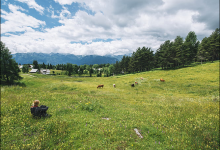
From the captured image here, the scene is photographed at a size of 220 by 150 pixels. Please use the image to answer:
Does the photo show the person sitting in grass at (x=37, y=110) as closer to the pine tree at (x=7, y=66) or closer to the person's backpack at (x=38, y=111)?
the person's backpack at (x=38, y=111)

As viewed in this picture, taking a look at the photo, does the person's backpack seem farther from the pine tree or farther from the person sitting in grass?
the pine tree

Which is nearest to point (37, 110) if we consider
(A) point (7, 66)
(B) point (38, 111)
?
(B) point (38, 111)

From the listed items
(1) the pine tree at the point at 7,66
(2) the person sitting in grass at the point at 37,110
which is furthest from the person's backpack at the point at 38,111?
(1) the pine tree at the point at 7,66

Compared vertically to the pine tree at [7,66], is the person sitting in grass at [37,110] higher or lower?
lower

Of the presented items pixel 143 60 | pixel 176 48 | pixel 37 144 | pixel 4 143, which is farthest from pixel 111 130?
pixel 143 60

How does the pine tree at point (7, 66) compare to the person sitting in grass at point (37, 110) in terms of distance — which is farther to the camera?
the pine tree at point (7, 66)

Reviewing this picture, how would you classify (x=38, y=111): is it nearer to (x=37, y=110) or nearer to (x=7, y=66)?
(x=37, y=110)

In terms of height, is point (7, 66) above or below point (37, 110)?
above

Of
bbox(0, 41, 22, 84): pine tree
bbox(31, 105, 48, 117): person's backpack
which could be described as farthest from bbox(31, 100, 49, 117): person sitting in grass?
bbox(0, 41, 22, 84): pine tree

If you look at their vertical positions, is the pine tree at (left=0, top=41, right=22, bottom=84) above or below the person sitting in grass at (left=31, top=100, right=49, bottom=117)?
above

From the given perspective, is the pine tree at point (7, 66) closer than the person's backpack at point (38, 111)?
No

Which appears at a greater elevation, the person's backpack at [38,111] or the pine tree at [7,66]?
the pine tree at [7,66]

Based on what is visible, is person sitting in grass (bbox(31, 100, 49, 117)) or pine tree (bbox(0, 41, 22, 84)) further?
pine tree (bbox(0, 41, 22, 84))

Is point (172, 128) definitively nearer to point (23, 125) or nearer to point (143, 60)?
point (23, 125)
